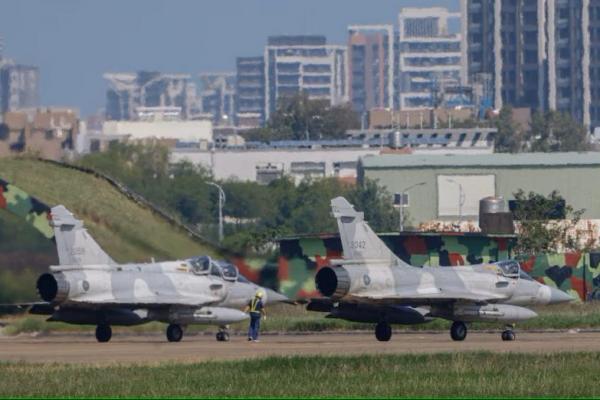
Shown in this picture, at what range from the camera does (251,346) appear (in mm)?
50125

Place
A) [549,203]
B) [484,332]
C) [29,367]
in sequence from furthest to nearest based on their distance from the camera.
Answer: [549,203] < [484,332] < [29,367]

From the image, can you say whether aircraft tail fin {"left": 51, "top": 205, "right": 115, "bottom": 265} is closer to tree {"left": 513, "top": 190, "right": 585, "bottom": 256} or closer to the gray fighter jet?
the gray fighter jet

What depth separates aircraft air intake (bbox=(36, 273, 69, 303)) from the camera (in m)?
51.0

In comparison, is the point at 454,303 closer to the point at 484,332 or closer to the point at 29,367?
the point at 484,332

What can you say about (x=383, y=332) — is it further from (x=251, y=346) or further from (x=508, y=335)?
(x=251, y=346)

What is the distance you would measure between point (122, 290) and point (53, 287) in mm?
2097

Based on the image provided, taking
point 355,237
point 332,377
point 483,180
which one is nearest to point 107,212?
point 355,237

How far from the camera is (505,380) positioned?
37.4 meters

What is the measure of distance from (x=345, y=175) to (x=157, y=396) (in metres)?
162

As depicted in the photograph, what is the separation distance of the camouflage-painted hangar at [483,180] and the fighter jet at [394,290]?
86935mm

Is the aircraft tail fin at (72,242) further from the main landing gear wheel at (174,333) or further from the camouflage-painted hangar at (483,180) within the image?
the camouflage-painted hangar at (483,180)

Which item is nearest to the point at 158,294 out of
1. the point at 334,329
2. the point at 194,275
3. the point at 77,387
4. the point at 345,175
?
the point at 194,275

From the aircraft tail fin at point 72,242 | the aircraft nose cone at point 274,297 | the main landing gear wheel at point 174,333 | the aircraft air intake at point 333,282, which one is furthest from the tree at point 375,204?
the aircraft tail fin at point 72,242

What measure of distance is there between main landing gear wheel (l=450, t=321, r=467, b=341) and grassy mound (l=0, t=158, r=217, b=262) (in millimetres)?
9877
